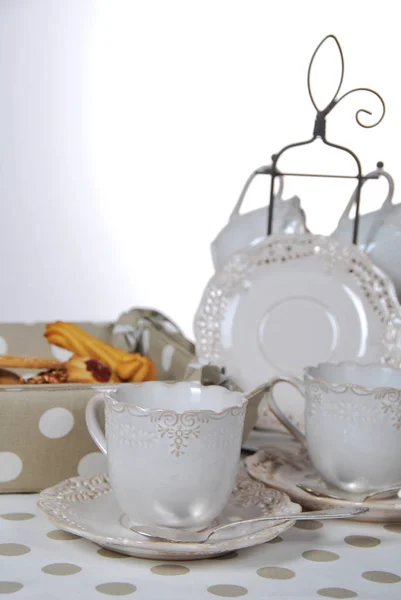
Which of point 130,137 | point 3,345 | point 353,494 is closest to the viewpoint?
point 353,494

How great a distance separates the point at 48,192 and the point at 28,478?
6.64ft

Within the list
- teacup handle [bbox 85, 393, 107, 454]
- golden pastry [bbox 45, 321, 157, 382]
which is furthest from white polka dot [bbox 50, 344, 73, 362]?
teacup handle [bbox 85, 393, 107, 454]

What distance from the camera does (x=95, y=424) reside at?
53 cm

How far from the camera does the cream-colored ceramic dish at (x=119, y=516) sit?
17.7 inches

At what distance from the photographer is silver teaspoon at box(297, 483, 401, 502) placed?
0.55m

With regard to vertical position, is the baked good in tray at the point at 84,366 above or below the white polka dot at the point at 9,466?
above

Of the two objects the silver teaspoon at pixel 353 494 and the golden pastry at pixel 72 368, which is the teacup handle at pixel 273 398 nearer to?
the silver teaspoon at pixel 353 494

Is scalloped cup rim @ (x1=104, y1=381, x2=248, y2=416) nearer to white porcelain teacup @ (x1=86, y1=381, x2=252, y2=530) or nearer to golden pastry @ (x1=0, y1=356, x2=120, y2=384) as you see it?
white porcelain teacup @ (x1=86, y1=381, x2=252, y2=530)

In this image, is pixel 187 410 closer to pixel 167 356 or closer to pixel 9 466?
pixel 9 466

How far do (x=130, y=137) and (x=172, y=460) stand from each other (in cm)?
214

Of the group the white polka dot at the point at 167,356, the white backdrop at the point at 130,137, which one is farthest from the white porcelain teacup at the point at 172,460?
the white backdrop at the point at 130,137

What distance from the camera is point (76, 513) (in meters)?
0.50

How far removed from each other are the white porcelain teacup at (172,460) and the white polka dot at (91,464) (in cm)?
11

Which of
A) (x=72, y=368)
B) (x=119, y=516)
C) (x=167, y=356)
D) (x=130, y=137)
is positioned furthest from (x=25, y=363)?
(x=130, y=137)
